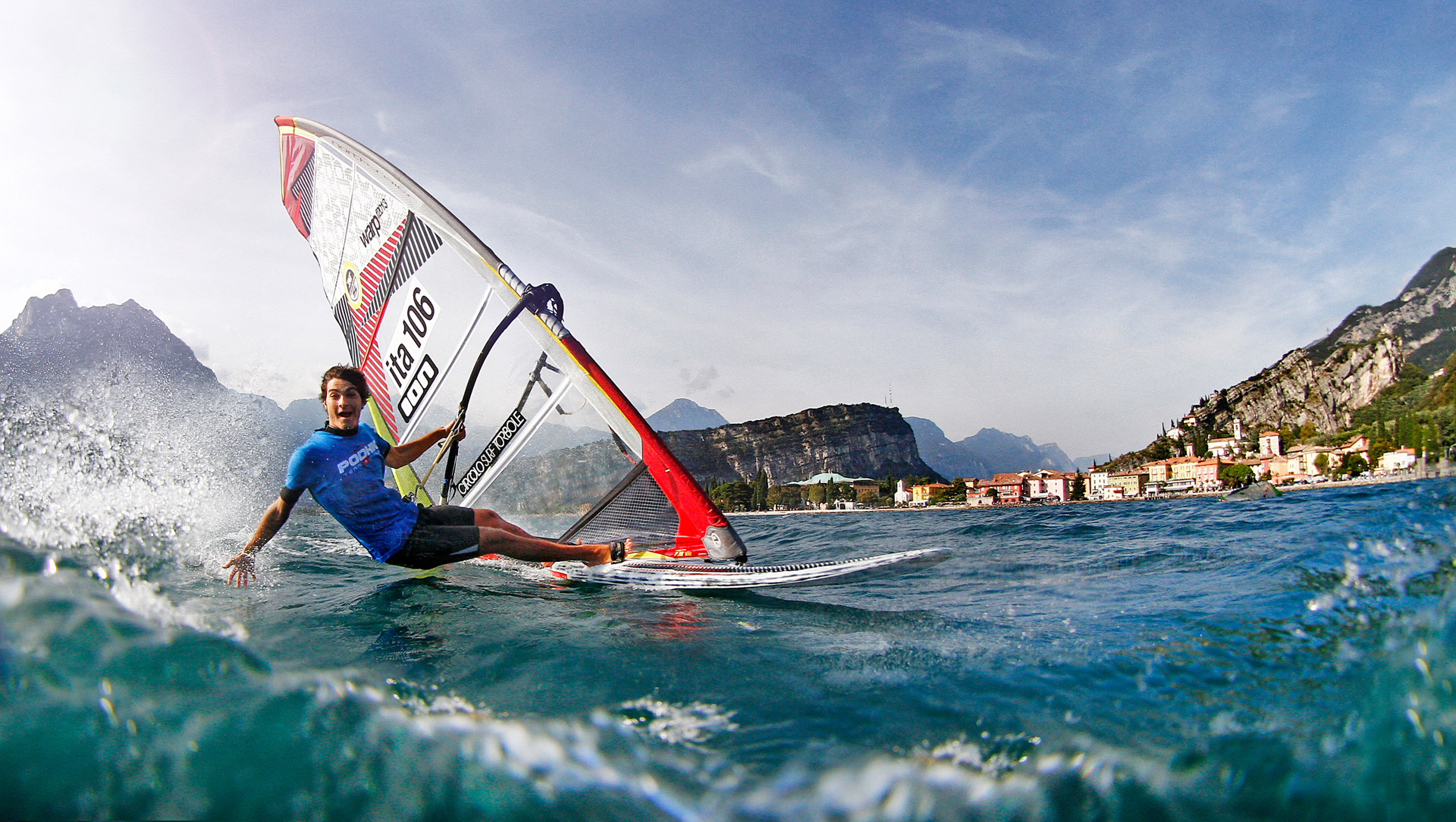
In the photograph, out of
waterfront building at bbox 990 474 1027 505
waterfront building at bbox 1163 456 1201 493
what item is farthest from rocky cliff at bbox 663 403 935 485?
waterfront building at bbox 1163 456 1201 493

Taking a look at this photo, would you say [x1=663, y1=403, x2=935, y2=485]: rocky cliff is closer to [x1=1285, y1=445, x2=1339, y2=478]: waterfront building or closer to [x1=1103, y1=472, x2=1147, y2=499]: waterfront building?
[x1=1103, y1=472, x2=1147, y2=499]: waterfront building

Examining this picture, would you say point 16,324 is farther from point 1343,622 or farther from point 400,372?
point 1343,622

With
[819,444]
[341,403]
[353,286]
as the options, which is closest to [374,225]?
[353,286]

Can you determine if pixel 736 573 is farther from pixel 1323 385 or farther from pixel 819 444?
pixel 819 444

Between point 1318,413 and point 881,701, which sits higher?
point 1318,413

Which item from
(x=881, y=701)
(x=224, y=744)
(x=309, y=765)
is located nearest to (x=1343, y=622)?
(x=881, y=701)

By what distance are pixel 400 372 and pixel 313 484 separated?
8.65ft

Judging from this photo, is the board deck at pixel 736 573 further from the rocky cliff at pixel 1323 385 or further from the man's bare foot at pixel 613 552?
the rocky cliff at pixel 1323 385

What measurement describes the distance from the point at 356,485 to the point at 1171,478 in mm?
36040

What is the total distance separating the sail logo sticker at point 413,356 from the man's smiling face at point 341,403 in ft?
5.76

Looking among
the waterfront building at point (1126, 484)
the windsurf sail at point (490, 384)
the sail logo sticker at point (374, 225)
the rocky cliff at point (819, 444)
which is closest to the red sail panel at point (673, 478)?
the windsurf sail at point (490, 384)

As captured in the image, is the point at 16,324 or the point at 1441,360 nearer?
the point at 1441,360

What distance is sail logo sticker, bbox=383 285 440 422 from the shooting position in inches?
250

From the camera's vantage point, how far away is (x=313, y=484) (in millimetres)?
4371
